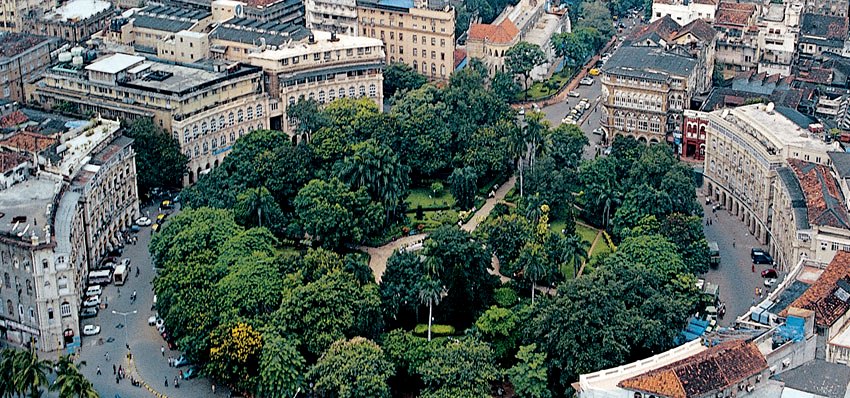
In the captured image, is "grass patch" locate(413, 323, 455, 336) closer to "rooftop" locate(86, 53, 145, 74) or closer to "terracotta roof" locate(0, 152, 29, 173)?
"terracotta roof" locate(0, 152, 29, 173)

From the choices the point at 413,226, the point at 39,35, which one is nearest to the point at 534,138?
the point at 413,226

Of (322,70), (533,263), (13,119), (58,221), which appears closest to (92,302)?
(58,221)

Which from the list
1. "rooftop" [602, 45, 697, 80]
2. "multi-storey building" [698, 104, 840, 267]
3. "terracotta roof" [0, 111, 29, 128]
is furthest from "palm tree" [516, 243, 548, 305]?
"terracotta roof" [0, 111, 29, 128]

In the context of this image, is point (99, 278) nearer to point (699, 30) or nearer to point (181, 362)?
point (181, 362)

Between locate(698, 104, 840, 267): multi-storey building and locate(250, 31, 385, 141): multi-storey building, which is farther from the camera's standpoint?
locate(250, 31, 385, 141): multi-storey building

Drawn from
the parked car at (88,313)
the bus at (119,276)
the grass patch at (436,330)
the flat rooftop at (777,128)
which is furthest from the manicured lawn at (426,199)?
the parked car at (88,313)
